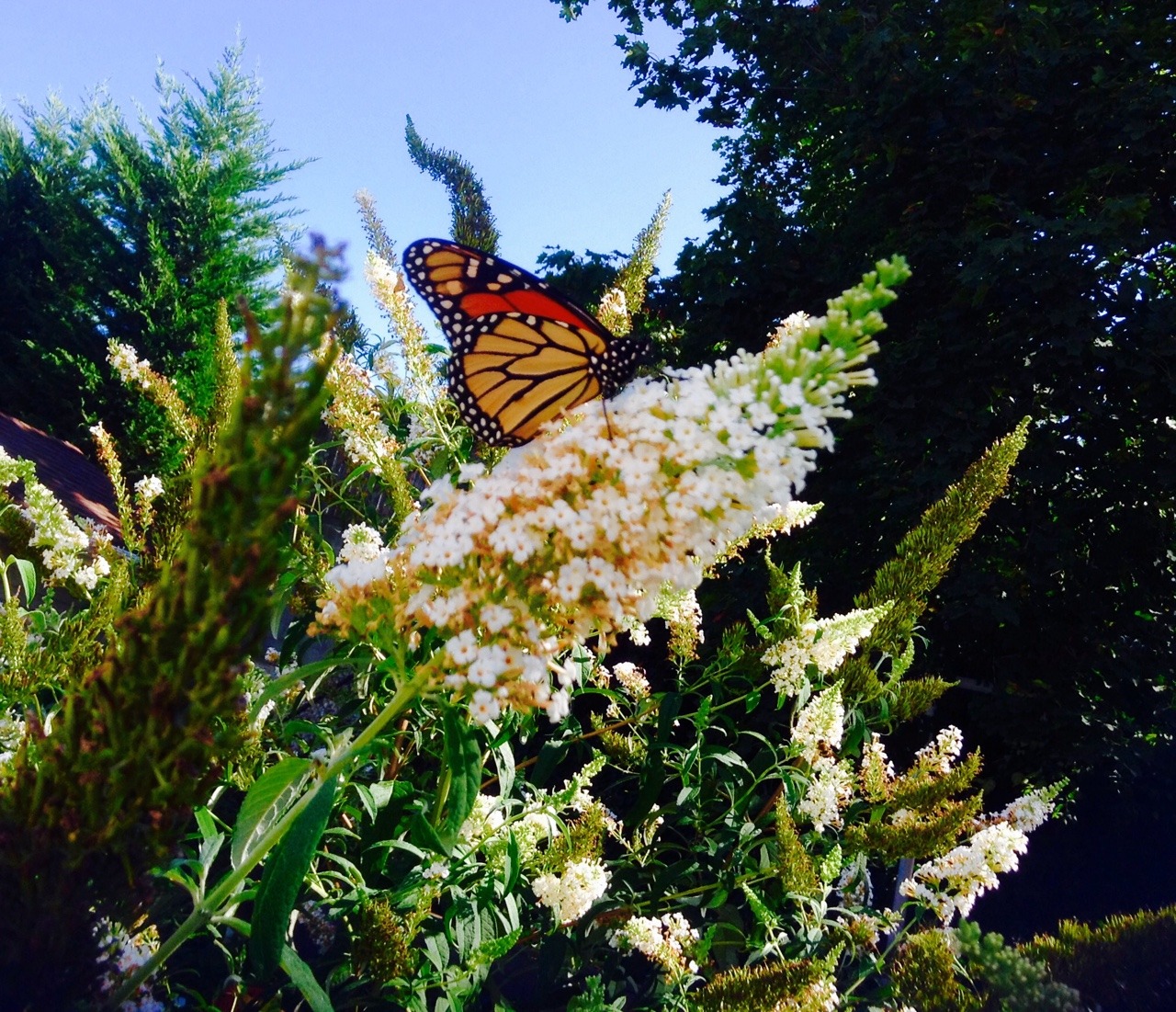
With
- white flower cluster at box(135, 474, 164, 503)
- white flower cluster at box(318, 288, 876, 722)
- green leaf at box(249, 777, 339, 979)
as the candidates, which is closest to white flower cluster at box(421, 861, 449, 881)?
green leaf at box(249, 777, 339, 979)

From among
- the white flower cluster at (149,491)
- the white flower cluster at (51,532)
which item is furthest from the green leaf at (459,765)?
the white flower cluster at (51,532)

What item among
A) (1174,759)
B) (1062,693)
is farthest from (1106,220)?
(1174,759)

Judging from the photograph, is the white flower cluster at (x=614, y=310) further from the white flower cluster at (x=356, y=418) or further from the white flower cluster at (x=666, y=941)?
the white flower cluster at (x=666, y=941)

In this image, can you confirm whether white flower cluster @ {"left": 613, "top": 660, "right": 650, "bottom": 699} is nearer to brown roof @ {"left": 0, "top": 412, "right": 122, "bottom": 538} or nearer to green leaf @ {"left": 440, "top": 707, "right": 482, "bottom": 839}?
green leaf @ {"left": 440, "top": 707, "right": 482, "bottom": 839}

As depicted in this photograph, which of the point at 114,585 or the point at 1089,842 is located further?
the point at 1089,842

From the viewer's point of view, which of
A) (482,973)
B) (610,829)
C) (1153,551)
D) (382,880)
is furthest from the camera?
(1153,551)

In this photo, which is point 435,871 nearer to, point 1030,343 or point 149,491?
point 149,491

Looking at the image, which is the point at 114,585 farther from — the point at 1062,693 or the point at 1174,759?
the point at 1174,759
